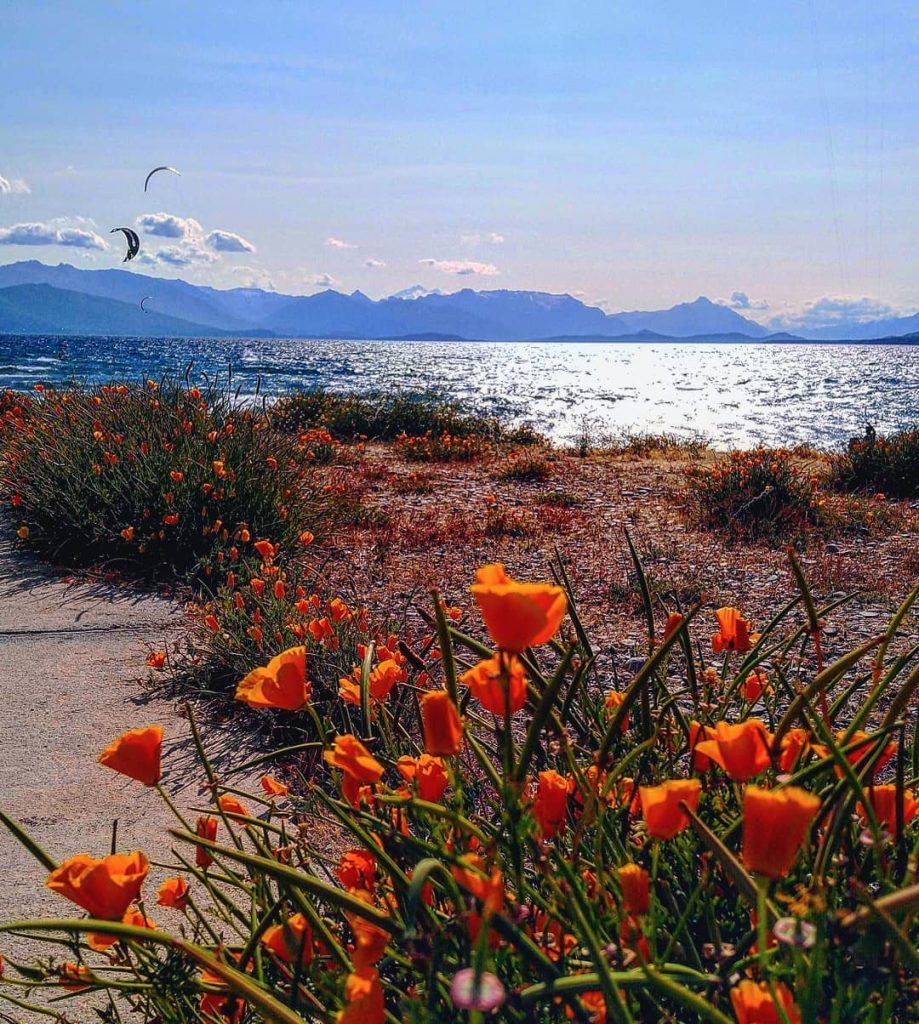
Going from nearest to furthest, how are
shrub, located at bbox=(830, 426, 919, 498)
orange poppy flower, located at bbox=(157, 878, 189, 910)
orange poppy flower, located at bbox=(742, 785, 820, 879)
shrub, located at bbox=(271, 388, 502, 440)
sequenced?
orange poppy flower, located at bbox=(742, 785, 820, 879), orange poppy flower, located at bbox=(157, 878, 189, 910), shrub, located at bbox=(830, 426, 919, 498), shrub, located at bbox=(271, 388, 502, 440)

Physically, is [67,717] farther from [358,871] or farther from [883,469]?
[883,469]

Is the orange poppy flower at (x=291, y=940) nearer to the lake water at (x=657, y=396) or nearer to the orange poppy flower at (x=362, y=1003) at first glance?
the orange poppy flower at (x=362, y=1003)

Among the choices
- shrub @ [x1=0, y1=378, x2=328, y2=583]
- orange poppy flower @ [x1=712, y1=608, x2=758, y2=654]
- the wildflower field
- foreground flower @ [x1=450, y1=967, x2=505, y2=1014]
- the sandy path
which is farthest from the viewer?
shrub @ [x1=0, y1=378, x2=328, y2=583]

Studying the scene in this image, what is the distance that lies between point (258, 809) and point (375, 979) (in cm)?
174

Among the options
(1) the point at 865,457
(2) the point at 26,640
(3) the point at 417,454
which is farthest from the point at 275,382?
(2) the point at 26,640

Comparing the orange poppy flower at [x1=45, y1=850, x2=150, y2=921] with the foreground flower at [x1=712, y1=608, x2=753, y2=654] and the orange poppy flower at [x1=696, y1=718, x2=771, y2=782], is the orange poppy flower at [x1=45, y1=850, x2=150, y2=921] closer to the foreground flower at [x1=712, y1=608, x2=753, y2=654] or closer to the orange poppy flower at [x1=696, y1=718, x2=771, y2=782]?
the orange poppy flower at [x1=696, y1=718, x2=771, y2=782]

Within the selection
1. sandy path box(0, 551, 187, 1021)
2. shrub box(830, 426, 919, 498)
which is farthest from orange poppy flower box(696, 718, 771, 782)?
shrub box(830, 426, 919, 498)

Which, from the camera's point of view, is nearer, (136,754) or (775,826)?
(775,826)

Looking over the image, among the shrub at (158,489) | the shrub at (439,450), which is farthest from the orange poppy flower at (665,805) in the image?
the shrub at (439,450)

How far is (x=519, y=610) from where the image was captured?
824mm

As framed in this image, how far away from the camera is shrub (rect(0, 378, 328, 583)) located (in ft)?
16.5

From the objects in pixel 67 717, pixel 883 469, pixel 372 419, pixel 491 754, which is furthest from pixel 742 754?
pixel 372 419

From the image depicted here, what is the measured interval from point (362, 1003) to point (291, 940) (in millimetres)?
276

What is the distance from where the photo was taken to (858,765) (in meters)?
1.19
